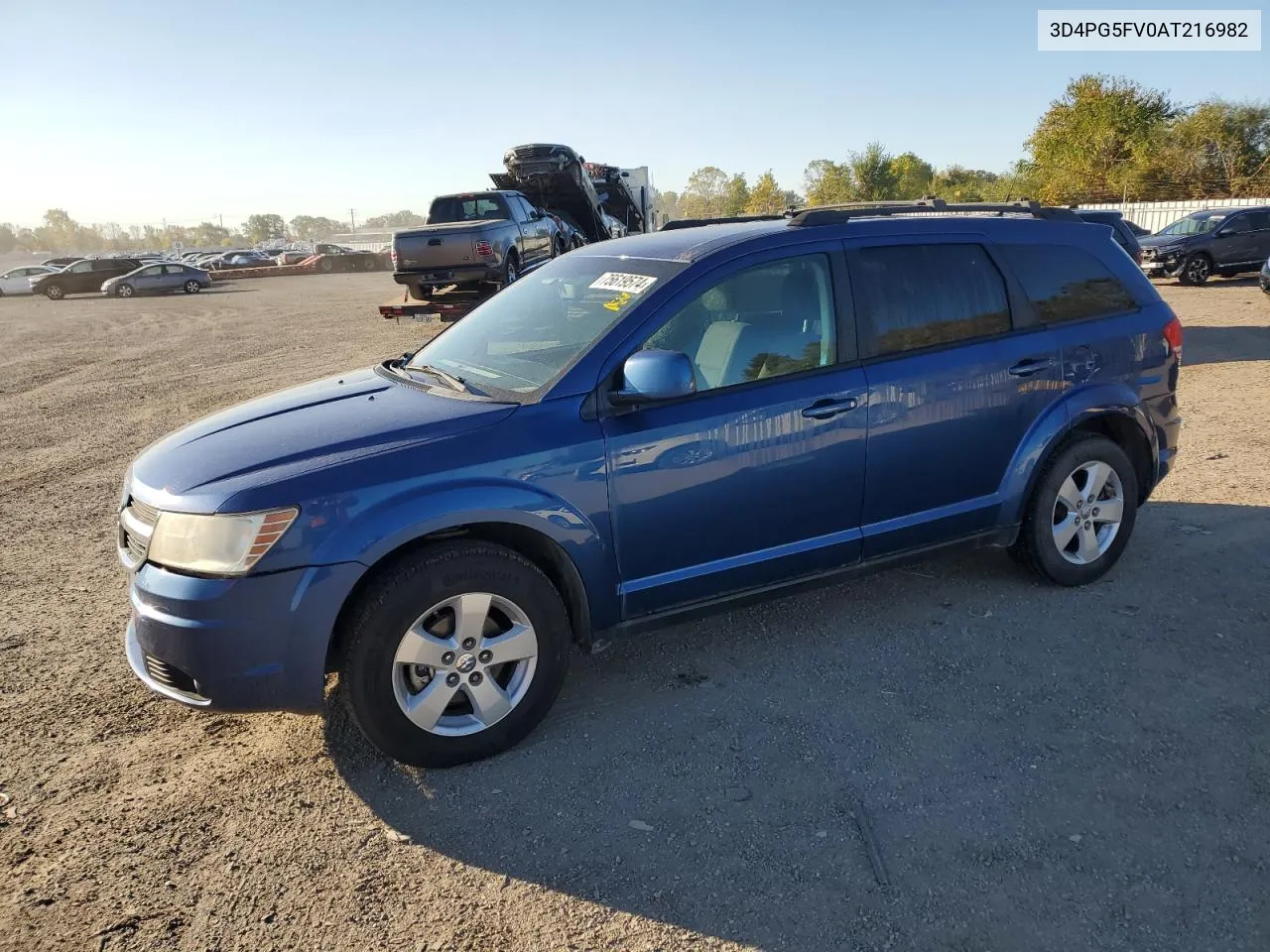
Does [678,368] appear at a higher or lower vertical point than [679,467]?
higher

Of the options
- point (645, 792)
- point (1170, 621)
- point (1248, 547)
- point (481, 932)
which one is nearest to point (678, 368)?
point (645, 792)

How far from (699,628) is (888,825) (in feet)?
5.09

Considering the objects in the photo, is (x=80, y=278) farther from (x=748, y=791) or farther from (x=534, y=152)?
(x=748, y=791)

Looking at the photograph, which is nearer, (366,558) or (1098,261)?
(366,558)

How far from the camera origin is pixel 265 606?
283cm

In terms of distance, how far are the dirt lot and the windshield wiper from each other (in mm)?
1345

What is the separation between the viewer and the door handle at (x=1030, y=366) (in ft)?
13.5

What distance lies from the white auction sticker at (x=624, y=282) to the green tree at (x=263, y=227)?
18458cm

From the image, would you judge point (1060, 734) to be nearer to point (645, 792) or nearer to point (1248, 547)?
point (645, 792)

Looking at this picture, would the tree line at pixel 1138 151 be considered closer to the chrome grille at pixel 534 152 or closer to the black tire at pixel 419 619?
the chrome grille at pixel 534 152

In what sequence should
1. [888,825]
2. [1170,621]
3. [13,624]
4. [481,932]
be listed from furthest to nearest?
[13,624]
[1170,621]
[888,825]
[481,932]

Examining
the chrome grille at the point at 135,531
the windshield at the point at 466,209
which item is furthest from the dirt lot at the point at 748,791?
the windshield at the point at 466,209

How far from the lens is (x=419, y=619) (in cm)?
300

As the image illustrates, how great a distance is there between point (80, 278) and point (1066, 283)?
41.7 m
